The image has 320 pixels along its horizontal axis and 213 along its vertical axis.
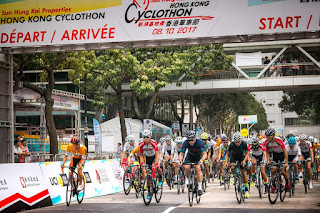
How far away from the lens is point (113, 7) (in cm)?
1931

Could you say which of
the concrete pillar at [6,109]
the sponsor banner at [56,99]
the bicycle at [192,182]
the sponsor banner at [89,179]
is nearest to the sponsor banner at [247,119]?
the sponsor banner at [56,99]

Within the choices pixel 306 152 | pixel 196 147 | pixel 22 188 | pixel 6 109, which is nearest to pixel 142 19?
pixel 6 109

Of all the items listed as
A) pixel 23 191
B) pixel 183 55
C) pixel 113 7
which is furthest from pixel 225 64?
pixel 23 191

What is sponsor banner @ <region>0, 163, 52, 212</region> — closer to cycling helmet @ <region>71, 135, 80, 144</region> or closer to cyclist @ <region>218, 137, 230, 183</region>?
cycling helmet @ <region>71, 135, 80, 144</region>

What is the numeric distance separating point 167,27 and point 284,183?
6.69 meters

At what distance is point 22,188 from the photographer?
14.0 metres

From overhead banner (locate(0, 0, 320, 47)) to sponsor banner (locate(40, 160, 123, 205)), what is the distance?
4.46 meters

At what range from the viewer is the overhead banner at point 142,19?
17891 millimetres

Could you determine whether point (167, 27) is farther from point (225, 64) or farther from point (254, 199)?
point (225, 64)

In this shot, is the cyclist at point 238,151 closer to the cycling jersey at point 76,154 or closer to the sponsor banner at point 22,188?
the cycling jersey at point 76,154

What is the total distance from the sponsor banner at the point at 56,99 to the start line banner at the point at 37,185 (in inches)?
671

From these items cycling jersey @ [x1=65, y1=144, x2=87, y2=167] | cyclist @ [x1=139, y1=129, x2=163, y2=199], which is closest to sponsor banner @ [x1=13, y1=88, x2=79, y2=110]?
cycling jersey @ [x1=65, y1=144, x2=87, y2=167]

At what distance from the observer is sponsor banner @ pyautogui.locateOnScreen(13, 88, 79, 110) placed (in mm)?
34859

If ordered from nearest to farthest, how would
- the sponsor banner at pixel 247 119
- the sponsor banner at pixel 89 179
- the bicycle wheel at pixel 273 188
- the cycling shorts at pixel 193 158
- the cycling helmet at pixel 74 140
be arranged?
the bicycle wheel at pixel 273 188
the cycling shorts at pixel 193 158
the cycling helmet at pixel 74 140
the sponsor banner at pixel 89 179
the sponsor banner at pixel 247 119
